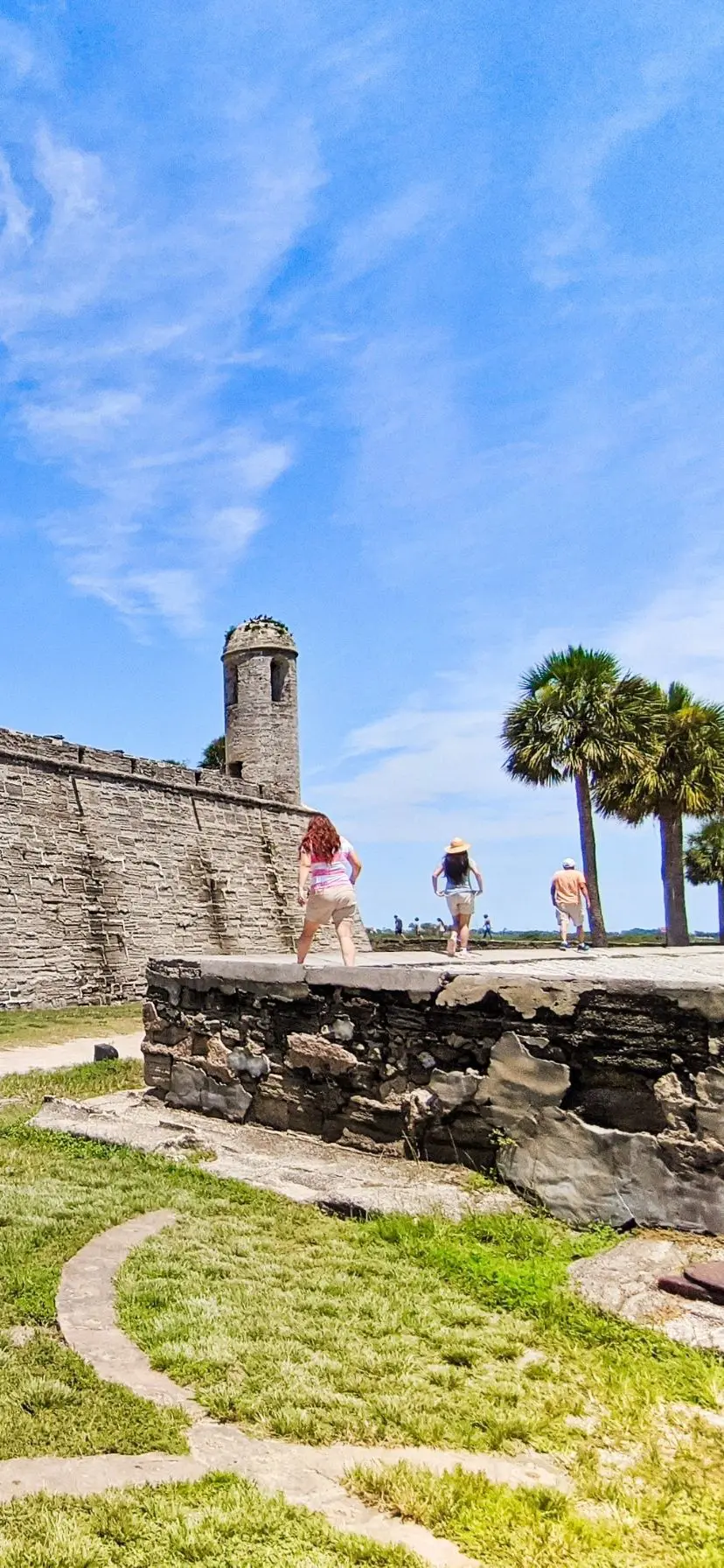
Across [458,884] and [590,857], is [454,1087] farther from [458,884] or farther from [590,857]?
[590,857]

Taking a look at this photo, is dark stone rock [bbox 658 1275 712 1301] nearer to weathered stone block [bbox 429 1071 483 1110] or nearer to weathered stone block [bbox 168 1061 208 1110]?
weathered stone block [bbox 429 1071 483 1110]

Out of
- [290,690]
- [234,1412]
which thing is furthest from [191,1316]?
[290,690]

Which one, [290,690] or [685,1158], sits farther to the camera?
[290,690]

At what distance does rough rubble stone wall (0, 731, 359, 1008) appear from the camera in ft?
61.3

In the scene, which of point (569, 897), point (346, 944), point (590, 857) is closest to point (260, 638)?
point (590, 857)

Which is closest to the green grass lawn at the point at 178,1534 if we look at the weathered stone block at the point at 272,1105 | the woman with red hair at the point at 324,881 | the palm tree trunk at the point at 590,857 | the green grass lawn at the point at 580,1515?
the green grass lawn at the point at 580,1515

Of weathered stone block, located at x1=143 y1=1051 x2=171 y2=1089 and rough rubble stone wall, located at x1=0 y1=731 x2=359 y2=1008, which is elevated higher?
rough rubble stone wall, located at x1=0 y1=731 x2=359 y2=1008

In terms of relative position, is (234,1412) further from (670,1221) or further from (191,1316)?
(670,1221)

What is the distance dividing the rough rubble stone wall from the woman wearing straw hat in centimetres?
1139

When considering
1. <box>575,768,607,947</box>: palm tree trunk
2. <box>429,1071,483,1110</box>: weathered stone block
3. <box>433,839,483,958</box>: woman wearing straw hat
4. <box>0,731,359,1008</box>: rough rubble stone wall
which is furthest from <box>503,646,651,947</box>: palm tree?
<box>429,1071,483,1110</box>: weathered stone block

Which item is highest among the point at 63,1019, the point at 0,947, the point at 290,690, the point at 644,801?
the point at 290,690

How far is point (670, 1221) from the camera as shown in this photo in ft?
13.7

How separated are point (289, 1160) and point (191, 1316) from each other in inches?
85.1

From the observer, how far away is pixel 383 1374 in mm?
2986
